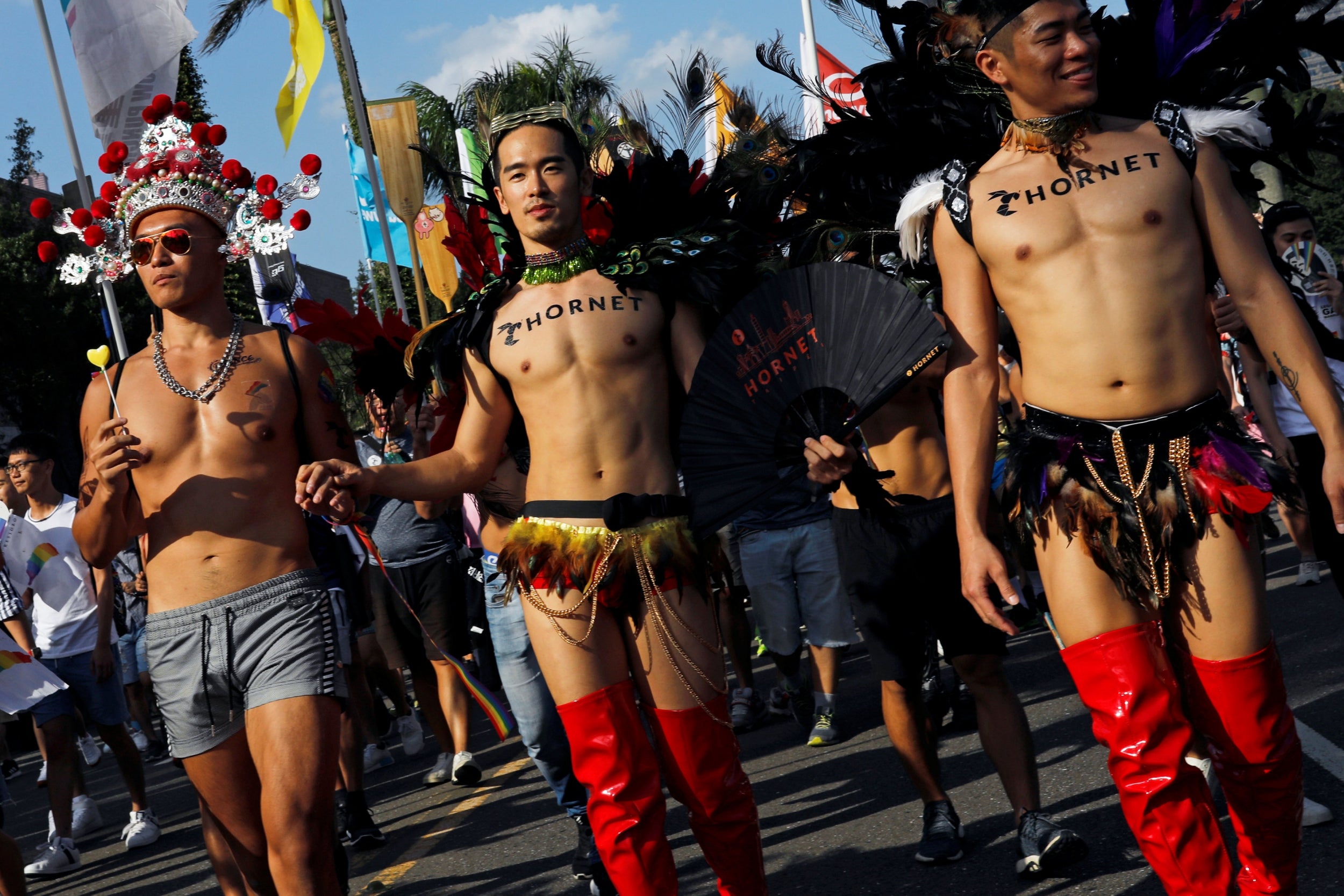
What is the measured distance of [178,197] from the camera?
421 cm

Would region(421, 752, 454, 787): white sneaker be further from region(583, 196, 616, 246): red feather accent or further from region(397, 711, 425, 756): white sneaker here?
region(583, 196, 616, 246): red feather accent

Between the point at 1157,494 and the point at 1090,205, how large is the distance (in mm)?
745

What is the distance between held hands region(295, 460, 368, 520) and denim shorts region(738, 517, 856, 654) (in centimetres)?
383

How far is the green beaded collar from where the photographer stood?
4.11 m

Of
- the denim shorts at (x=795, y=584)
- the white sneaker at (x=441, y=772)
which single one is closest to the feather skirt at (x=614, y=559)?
the denim shorts at (x=795, y=584)

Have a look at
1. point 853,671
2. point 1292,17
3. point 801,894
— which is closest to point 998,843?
point 801,894

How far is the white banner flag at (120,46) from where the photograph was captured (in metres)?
12.1

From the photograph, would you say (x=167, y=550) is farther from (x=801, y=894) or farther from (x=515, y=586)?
(x=801, y=894)

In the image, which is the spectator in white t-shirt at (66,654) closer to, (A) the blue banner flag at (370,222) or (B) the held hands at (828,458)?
(B) the held hands at (828,458)

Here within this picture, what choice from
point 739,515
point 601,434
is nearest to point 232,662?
point 601,434

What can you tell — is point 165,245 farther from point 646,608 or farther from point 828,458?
point 828,458

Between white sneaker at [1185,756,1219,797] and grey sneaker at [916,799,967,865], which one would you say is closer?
white sneaker at [1185,756,1219,797]

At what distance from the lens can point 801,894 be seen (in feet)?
15.4

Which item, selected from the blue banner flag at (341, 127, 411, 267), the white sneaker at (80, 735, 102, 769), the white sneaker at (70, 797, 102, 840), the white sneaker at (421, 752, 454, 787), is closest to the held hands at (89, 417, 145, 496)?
the white sneaker at (421, 752, 454, 787)
